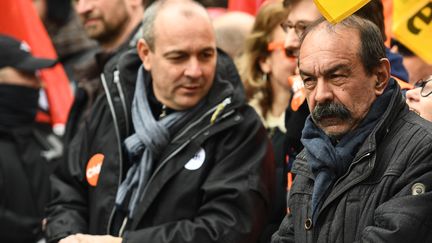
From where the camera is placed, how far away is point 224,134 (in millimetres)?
5363

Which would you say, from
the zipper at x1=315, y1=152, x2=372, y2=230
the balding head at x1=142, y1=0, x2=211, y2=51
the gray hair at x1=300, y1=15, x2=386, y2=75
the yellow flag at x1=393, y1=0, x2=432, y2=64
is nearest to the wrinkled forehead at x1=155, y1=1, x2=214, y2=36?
the balding head at x1=142, y1=0, x2=211, y2=51

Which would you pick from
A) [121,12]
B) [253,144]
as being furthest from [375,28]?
[121,12]

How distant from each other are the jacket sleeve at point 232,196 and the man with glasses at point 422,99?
3.91ft

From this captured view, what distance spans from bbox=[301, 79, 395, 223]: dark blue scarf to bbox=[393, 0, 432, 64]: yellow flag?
97 cm

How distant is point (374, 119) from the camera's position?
153 inches

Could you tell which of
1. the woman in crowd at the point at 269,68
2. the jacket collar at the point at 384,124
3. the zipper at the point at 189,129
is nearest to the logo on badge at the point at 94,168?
the zipper at the point at 189,129

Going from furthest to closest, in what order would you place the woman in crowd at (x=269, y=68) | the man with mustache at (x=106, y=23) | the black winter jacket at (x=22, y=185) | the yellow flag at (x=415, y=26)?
the man with mustache at (x=106, y=23) → the black winter jacket at (x=22, y=185) → the woman in crowd at (x=269, y=68) → the yellow flag at (x=415, y=26)

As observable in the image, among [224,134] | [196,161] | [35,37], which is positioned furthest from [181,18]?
[35,37]

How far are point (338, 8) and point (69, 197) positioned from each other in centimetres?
256

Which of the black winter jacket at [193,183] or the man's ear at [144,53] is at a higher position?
the man's ear at [144,53]

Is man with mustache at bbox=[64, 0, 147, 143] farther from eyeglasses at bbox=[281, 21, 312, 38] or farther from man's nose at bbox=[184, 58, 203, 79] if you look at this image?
eyeglasses at bbox=[281, 21, 312, 38]

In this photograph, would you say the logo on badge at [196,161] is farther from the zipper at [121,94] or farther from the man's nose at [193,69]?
the zipper at [121,94]

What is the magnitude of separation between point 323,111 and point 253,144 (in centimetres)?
146

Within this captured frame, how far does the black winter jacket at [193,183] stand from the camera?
516cm
